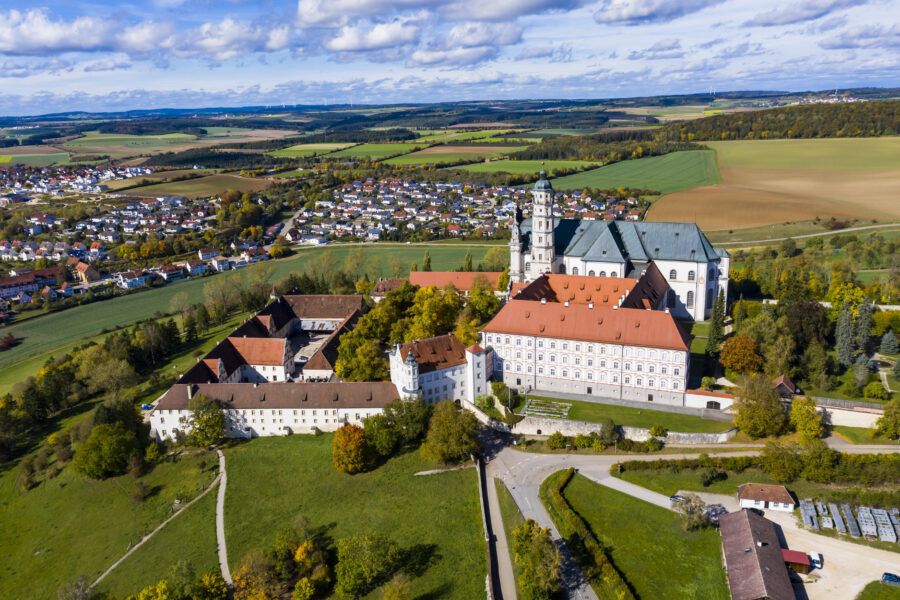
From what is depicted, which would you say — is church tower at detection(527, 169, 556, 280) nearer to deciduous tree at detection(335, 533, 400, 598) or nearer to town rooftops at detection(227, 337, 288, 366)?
town rooftops at detection(227, 337, 288, 366)

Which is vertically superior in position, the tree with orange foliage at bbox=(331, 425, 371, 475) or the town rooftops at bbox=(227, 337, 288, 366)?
the town rooftops at bbox=(227, 337, 288, 366)

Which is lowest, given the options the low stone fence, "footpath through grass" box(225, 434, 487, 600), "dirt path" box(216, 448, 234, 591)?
"dirt path" box(216, 448, 234, 591)

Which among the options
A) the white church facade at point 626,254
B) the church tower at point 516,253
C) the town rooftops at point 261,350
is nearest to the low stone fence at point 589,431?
the white church facade at point 626,254

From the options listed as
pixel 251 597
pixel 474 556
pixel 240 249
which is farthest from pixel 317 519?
pixel 240 249

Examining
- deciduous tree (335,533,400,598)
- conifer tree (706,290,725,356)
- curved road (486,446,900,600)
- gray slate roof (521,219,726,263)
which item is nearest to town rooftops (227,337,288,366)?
curved road (486,446,900,600)

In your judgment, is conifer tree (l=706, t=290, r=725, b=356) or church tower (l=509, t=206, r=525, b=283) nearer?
conifer tree (l=706, t=290, r=725, b=356)

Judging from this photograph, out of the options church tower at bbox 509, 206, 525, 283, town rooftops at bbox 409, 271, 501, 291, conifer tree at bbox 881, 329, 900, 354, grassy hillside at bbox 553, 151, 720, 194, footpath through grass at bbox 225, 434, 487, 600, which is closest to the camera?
footpath through grass at bbox 225, 434, 487, 600
